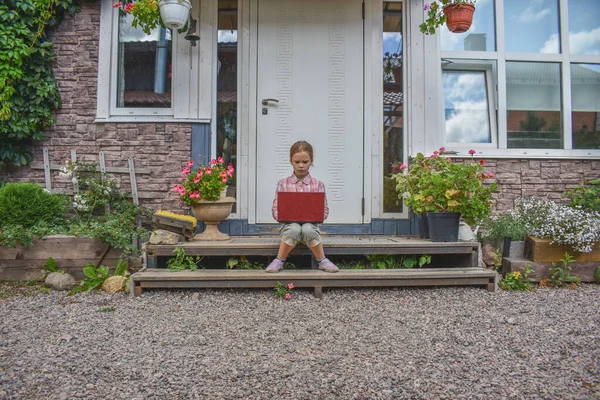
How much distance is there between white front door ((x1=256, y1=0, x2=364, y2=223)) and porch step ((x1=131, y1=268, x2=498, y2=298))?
1.11 metres

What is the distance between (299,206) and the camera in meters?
3.16

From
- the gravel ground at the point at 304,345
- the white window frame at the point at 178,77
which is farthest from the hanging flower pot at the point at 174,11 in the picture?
the gravel ground at the point at 304,345

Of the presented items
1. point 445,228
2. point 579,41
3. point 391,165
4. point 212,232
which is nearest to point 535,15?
point 579,41

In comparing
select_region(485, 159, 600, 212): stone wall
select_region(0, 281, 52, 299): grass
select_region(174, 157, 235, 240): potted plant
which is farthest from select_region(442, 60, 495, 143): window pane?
select_region(0, 281, 52, 299): grass

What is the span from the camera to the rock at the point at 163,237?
3445 mm

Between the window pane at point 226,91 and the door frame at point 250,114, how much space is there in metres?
0.06

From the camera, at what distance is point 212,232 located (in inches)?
147

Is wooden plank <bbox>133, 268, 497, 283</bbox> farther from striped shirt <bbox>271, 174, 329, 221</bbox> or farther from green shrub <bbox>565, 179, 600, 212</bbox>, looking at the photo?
green shrub <bbox>565, 179, 600, 212</bbox>

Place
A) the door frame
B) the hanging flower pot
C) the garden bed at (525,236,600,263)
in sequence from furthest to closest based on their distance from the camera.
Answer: the door frame
the hanging flower pot
the garden bed at (525,236,600,263)

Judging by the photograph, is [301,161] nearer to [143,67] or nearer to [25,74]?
[143,67]

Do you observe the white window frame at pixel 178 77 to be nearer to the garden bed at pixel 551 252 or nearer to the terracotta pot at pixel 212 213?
the terracotta pot at pixel 212 213

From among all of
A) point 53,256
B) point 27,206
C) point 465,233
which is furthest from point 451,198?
point 27,206

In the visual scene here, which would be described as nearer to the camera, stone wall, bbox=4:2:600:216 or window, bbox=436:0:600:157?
stone wall, bbox=4:2:600:216

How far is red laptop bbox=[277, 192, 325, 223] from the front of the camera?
124 inches
